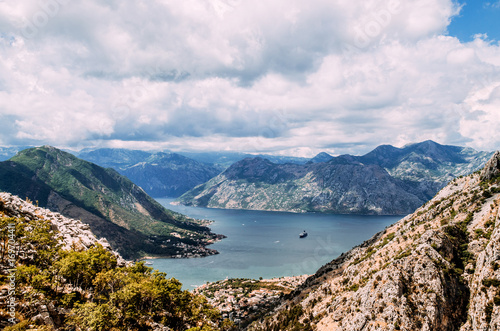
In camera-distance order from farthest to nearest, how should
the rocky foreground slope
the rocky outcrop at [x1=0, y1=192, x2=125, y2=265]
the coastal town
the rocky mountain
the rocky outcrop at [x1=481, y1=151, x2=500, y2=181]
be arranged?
the coastal town → the rocky outcrop at [x1=481, y1=151, x2=500, y2=181] → the rocky outcrop at [x1=0, y1=192, x2=125, y2=265] → the rocky foreground slope → the rocky mountain

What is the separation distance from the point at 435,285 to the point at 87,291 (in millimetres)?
58032

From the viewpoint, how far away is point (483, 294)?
116 ft

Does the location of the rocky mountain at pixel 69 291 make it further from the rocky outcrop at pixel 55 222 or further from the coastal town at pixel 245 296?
the coastal town at pixel 245 296

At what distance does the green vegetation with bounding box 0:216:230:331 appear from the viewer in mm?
35572

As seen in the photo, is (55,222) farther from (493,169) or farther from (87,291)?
(493,169)

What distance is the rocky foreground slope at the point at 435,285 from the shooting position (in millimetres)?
36438

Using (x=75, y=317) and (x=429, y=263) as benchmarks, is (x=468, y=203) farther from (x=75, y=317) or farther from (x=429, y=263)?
(x=75, y=317)

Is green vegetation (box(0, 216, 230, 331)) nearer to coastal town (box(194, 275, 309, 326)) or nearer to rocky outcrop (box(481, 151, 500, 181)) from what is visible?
coastal town (box(194, 275, 309, 326))

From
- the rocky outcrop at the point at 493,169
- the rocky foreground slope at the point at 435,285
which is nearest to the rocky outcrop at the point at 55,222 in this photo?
the rocky foreground slope at the point at 435,285

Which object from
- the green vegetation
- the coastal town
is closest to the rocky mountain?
the green vegetation

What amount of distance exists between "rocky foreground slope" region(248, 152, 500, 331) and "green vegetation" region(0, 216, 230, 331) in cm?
2711

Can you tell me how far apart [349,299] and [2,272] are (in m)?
56.9

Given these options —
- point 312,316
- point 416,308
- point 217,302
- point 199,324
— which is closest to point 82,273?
point 199,324

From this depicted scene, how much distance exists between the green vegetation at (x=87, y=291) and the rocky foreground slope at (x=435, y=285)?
27.1 metres
